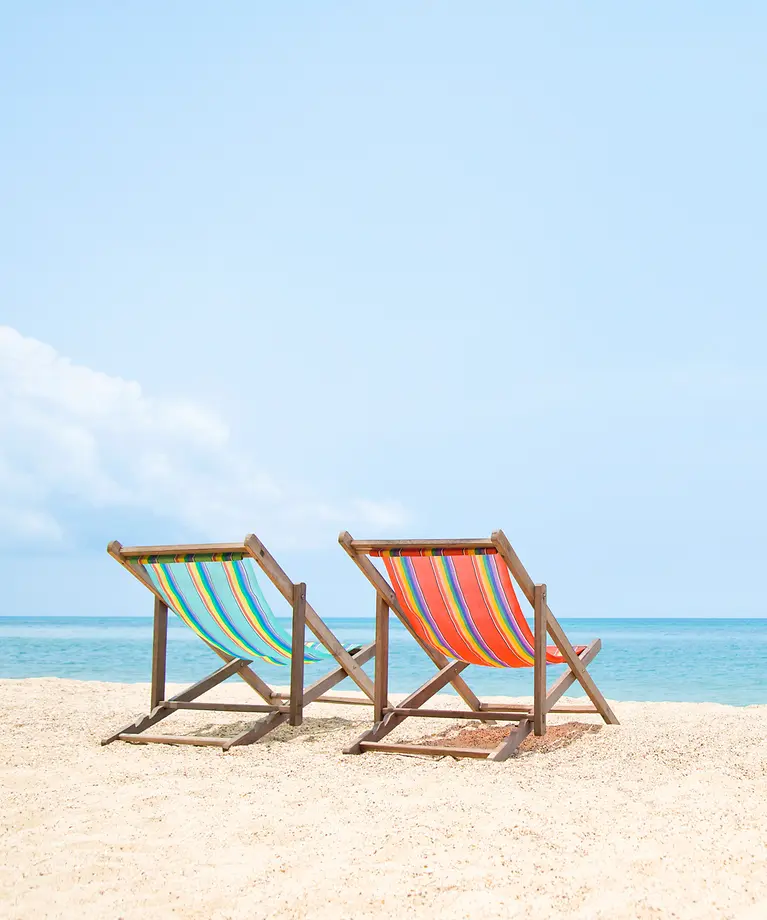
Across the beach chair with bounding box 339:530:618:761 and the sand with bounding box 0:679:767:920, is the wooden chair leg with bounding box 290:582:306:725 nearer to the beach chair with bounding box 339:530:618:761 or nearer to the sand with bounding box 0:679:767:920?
the sand with bounding box 0:679:767:920

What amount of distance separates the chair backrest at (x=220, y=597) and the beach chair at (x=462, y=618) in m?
0.62

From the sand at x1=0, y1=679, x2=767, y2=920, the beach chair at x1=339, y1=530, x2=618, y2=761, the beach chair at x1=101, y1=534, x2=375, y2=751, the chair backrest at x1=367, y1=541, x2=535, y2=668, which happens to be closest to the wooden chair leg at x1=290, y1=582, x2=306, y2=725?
the beach chair at x1=101, y1=534, x2=375, y2=751

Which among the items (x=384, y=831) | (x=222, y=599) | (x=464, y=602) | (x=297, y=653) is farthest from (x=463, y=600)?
(x=384, y=831)

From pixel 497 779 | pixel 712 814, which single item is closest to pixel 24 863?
pixel 497 779

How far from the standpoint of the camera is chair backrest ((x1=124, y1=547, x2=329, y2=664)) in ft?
16.5

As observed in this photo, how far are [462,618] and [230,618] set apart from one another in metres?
1.31

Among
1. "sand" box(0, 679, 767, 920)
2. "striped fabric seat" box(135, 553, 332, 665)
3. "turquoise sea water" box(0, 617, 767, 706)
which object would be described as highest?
"striped fabric seat" box(135, 553, 332, 665)

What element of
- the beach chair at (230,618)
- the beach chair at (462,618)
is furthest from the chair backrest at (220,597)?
the beach chair at (462,618)

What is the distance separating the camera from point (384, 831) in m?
3.16

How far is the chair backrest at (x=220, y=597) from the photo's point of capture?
198 inches

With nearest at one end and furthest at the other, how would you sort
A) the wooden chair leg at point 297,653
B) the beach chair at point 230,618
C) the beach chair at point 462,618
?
the beach chair at point 462,618
the beach chair at point 230,618
the wooden chair leg at point 297,653

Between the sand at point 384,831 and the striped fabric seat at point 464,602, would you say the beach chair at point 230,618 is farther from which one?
the striped fabric seat at point 464,602

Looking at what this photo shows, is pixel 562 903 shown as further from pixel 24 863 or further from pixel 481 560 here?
pixel 481 560

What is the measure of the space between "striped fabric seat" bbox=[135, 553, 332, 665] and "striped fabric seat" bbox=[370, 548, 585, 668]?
0.77 meters
